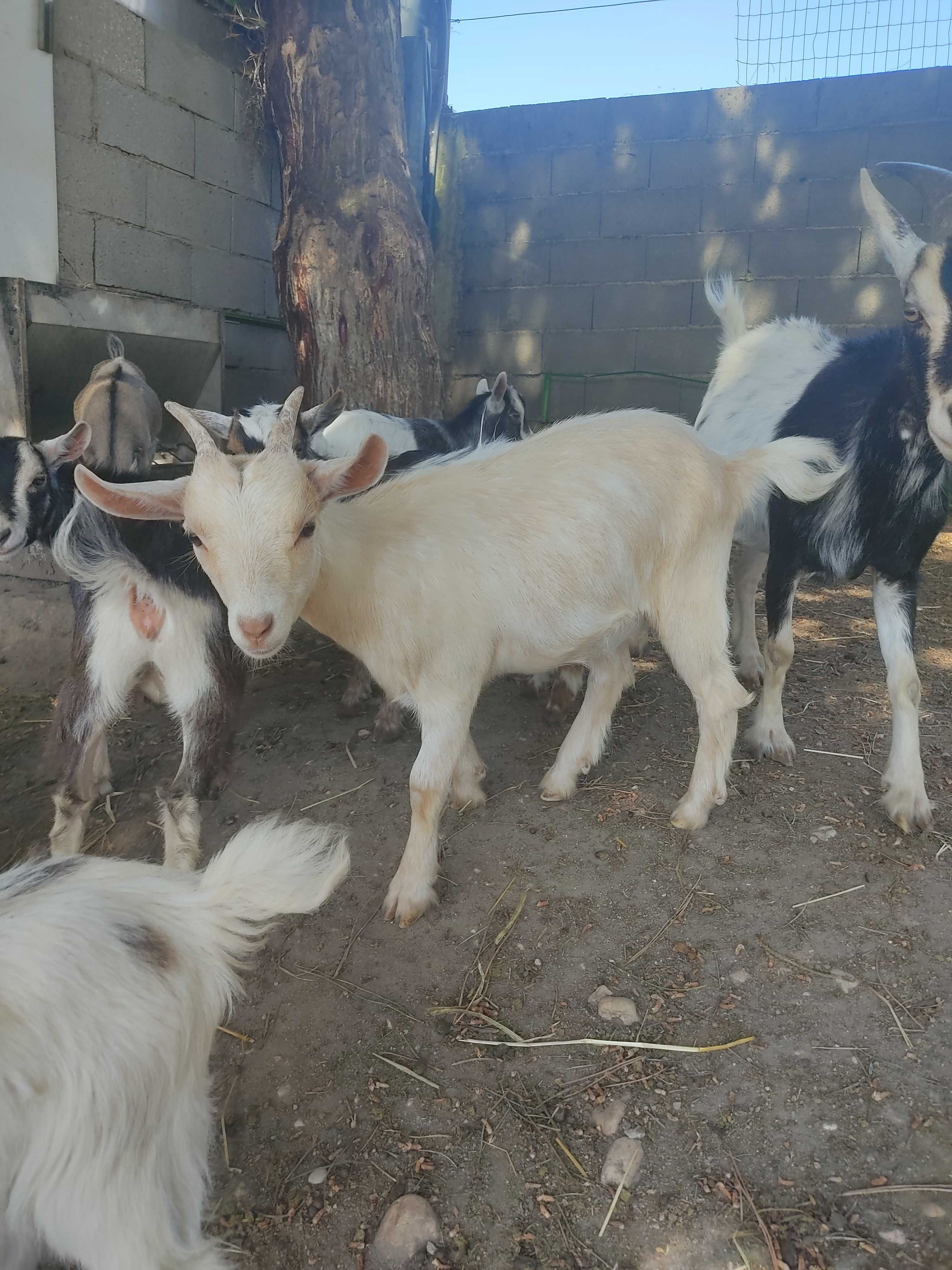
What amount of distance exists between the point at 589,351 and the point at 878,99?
9.03ft

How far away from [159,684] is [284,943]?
127 cm

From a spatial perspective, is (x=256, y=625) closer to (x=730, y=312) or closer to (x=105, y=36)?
(x=730, y=312)

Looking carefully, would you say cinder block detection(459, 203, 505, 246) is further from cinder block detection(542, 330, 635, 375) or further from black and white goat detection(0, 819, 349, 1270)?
black and white goat detection(0, 819, 349, 1270)

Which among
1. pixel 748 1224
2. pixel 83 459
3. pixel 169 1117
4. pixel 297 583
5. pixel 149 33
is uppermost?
pixel 149 33

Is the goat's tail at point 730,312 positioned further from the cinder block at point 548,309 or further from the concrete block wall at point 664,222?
the cinder block at point 548,309

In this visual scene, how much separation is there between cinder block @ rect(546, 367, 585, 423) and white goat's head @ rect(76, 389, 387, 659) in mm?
5689

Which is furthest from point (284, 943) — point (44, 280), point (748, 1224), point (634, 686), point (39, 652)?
point (44, 280)

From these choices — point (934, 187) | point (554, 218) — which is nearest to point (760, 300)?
point (554, 218)

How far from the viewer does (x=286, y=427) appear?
7.27ft

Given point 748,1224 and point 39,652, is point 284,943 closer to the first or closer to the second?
point 748,1224

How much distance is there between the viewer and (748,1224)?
5.12 feet

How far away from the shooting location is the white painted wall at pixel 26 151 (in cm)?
467

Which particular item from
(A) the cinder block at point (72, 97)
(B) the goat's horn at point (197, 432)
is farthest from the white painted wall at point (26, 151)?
(B) the goat's horn at point (197, 432)

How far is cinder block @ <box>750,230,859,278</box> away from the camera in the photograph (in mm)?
6805
